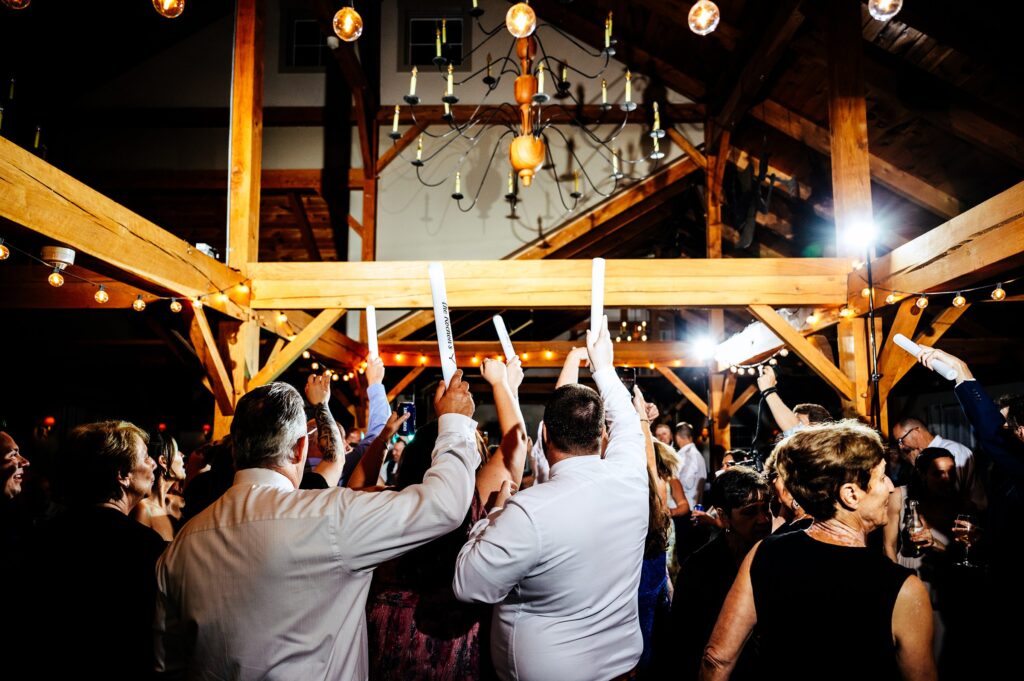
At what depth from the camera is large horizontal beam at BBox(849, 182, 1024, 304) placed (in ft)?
9.68

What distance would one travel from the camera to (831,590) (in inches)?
51.2

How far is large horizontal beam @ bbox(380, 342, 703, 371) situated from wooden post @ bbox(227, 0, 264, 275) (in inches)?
142

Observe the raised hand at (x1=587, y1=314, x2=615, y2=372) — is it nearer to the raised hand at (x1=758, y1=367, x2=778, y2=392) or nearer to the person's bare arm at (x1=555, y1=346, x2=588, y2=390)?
the person's bare arm at (x1=555, y1=346, x2=588, y2=390)

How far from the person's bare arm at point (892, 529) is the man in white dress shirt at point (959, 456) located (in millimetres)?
699

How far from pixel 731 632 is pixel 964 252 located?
2.96 m

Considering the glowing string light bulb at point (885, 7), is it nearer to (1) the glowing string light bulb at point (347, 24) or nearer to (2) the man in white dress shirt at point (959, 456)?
(1) the glowing string light bulb at point (347, 24)

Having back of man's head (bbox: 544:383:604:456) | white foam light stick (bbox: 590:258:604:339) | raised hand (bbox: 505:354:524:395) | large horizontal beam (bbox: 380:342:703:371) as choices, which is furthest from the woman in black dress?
large horizontal beam (bbox: 380:342:703:371)

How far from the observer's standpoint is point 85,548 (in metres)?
1.43

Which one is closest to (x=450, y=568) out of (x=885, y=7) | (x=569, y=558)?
(x=569, y=558)

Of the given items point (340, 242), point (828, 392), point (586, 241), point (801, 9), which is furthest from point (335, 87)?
point (828, 392)

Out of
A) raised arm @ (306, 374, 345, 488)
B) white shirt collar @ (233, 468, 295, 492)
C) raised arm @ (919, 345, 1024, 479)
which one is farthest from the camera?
raised arm @ (919, 345, 1024, 479)

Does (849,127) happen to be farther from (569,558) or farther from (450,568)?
(450,568)

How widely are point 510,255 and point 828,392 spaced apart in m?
7.41

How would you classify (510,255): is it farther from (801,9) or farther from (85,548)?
(85,548)
